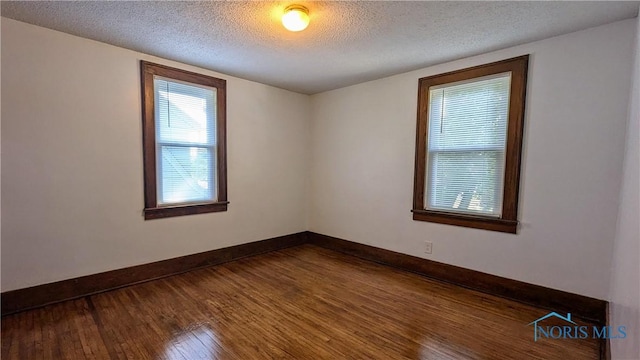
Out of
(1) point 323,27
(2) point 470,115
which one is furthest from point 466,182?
(1) point 323,27

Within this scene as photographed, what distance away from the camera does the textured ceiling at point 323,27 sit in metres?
2.00

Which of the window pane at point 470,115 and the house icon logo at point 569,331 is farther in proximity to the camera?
the window pane at point 470,115

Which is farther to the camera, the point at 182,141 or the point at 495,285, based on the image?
the point at 182,141

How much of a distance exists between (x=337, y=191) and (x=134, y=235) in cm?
263

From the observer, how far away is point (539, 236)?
2551 mm

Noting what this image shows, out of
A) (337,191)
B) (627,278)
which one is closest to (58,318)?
(337,191)

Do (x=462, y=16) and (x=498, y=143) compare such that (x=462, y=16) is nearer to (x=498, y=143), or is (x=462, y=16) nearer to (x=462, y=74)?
(x=462, y=74)

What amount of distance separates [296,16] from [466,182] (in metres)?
2.36

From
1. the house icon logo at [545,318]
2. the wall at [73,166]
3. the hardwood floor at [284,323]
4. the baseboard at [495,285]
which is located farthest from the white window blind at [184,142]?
the house icon logo at [545,318]

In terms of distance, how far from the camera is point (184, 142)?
129 inches

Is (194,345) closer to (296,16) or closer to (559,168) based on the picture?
(296,16)

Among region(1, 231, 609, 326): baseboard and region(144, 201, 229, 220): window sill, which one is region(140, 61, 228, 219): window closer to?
region(144, 201, 229, 220): window sill

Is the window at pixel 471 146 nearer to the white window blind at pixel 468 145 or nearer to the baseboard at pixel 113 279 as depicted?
the white window blind at pixel 468 145

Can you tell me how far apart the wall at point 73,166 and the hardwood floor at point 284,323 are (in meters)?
0.41
